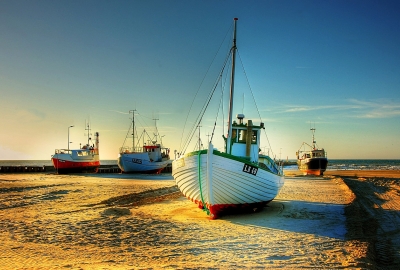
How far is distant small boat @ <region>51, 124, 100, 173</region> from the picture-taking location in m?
54.7

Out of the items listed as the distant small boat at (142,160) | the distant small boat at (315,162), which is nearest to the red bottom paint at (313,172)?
the distant small boat at (315,162)

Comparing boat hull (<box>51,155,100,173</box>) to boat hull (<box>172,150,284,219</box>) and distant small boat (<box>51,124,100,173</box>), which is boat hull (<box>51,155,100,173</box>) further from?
boat hull (<box>172,150,284,219</box>)

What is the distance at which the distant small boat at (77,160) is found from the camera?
179 feet

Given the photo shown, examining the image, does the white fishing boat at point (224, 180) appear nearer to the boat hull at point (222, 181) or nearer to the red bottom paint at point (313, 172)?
the boat hull at point (222, 181)

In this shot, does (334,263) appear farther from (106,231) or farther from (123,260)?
(106,231)

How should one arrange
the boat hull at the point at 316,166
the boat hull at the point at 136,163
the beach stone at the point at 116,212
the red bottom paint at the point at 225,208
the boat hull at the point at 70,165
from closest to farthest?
the red bottom paint at the point at 225,208 < the beach stone at the point at 116,212 < the boat hull at the point at 316,166 < the boat hull at the point at 136,163 < the boat hull at the point at 70,165

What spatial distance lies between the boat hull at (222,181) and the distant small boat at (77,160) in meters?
46.1

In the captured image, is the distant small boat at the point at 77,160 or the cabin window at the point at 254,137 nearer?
the cabin window at the point at 254,137

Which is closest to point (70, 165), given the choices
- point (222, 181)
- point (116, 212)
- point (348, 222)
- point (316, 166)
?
point (316, 166)

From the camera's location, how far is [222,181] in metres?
12.6

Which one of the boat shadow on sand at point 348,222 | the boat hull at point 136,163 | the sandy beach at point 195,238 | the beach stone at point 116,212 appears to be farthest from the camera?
the boat hull at point 136,163

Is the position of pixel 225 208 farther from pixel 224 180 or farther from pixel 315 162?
pixel 315 162

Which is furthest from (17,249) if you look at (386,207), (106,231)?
(386,207)

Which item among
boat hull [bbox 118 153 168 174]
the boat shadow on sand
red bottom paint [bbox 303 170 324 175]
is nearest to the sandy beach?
the boat shadow on sand
